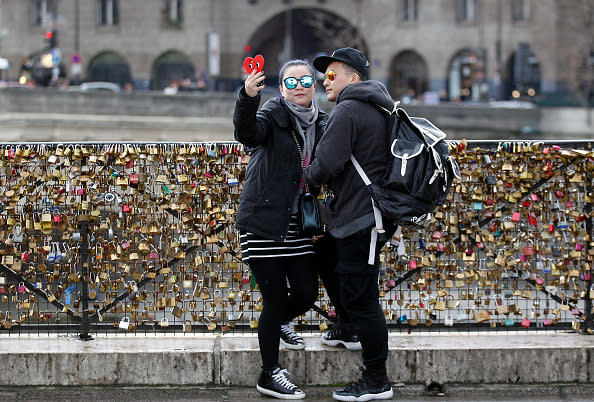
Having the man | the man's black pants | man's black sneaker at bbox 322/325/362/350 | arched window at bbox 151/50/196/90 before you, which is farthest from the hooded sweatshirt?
arched window at bbox 151/50/196/90

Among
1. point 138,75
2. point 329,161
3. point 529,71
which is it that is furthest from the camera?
point 138,75

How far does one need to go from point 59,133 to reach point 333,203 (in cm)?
2932

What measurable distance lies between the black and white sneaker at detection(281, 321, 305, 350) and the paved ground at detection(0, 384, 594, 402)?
30cm

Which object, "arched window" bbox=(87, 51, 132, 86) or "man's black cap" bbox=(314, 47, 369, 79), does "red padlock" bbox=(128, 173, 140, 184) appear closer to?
"man's black cap" bbox=(314, 47, 369, 79)

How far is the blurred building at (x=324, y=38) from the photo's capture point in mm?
61281

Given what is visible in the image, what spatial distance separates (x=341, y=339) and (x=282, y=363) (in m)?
0.44

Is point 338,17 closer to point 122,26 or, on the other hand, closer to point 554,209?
point 122,26

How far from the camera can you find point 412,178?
19.7 feet

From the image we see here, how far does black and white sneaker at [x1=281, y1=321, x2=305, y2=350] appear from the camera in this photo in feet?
22.4

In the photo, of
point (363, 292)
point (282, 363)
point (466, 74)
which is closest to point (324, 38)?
point (466, 74)

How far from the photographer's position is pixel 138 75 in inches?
2477

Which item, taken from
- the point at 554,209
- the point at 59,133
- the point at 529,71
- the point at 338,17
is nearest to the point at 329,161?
the point at 554,209

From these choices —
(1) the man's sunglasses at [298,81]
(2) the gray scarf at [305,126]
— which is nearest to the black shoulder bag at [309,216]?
(2) the gray scarf at [305,126]

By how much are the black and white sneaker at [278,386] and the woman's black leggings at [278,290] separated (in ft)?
0.31
